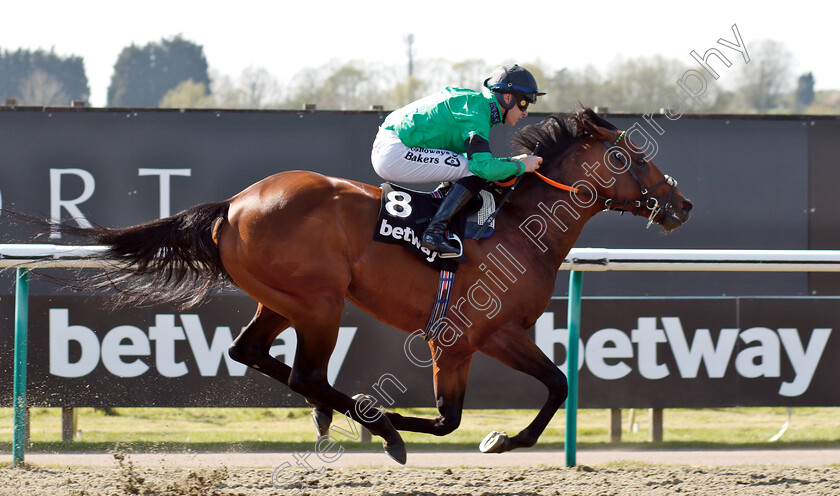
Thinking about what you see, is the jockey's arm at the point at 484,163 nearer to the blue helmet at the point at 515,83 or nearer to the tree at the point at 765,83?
the blue helmet at the point at 515,83

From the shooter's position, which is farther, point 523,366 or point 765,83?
point 765,83

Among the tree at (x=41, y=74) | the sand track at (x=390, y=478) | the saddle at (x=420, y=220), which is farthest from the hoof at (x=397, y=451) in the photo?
the tree at (x=41, y=74)

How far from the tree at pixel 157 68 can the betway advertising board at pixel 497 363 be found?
3959 cm

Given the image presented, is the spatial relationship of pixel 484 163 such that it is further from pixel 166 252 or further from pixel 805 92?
pixel 805 92

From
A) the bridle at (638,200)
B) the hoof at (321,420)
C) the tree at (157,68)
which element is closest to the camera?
the hoof at (321,420)

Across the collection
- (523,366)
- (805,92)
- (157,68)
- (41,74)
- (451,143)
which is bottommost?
(523,366)

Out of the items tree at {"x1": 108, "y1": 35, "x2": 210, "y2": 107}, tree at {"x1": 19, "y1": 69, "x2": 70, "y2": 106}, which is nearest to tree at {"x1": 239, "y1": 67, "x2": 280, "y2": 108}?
tree at {"x1": 19, "y1": 69, "x2": 70, "y2": 106}

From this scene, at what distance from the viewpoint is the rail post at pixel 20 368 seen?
418 centimetres

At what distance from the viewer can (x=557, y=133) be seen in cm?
425

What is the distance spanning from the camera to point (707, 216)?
23.8 feet

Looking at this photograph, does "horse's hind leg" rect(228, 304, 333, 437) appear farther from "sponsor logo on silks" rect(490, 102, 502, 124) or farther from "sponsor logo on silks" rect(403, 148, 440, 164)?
"sponsor logo on silks" rect(490, 102, 502, 124)

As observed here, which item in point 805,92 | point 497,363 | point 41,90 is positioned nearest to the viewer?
point 497,363

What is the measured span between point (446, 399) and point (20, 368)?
209 centimetres

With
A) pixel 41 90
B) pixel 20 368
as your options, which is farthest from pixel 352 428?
pixel 41 90
